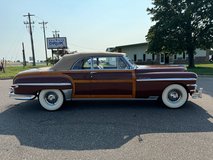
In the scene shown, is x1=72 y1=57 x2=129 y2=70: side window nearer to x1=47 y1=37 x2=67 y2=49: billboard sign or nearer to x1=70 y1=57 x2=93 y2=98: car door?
x1=70 y1=57 x2=93 y2=98: car door

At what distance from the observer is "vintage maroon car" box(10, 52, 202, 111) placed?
20.6 ft

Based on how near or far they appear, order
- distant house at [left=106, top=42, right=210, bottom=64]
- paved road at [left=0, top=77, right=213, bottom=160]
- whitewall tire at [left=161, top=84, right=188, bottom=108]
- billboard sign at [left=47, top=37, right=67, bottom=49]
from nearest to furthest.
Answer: paved road at [left=0, top=77, right=213, bottom=160], whitewall tire at [left=161, top=84, right=188, bottom=108], billboard sign at [left=47, top=37, right=67, bottom=49], distant house at [left=106, top=42, right=210, bottom=64]

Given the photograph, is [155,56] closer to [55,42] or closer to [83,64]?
[55,42]

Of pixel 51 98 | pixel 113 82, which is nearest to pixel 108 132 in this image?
pixel 113 82

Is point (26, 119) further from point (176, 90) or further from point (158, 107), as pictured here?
point (176, 90)

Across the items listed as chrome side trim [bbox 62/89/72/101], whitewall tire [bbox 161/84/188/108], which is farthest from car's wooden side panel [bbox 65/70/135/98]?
whitewall tire [bbox 161/84/188/108]

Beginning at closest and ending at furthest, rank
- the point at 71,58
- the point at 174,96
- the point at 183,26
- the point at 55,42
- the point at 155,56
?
1. the point at 174,96
2. the point at 71,58
3. the point at 183,26
4. the point at 55,42
5. the point at 155,56

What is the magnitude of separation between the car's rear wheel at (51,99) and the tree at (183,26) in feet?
69.8

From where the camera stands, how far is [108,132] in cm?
467

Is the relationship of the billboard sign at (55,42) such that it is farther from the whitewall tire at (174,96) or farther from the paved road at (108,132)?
the whitewall tire at (174,96)

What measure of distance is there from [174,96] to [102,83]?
2.06 m

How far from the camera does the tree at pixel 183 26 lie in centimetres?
2485

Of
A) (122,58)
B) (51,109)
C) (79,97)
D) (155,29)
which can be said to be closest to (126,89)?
(122,58)

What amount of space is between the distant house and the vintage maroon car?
104 ft
